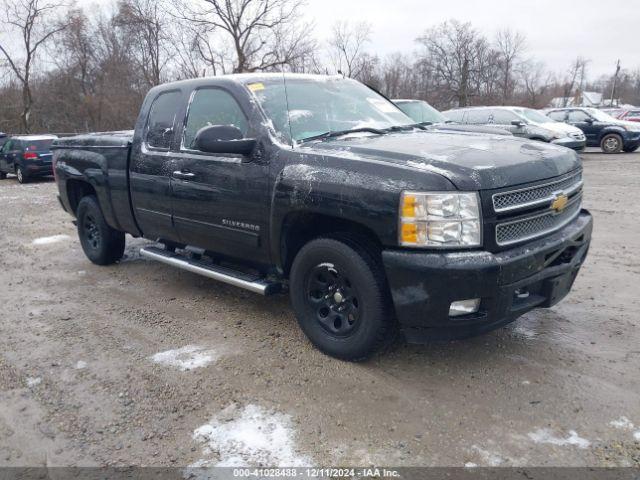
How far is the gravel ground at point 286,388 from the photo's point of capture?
2.76 meters

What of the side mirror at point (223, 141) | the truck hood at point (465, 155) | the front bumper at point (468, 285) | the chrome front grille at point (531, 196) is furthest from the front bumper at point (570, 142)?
the side mirror at point (223, 141)

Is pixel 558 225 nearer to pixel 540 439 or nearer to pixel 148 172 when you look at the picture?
pixel 540 439

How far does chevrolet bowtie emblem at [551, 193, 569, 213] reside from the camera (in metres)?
3.37

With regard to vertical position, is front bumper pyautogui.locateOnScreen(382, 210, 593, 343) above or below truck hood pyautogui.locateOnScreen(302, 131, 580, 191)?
below

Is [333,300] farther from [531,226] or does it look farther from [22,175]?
[22,175]

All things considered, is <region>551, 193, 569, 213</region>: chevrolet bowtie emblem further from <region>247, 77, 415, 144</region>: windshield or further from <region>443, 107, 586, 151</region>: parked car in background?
<region>443, 107, 586, 151</region>: parked car in background

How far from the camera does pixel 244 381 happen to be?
3.47 meters

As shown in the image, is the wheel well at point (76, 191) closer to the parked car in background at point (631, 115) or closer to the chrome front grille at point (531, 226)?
the chrome front grille at point (531, 226)

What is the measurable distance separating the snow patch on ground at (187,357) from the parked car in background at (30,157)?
14.9m

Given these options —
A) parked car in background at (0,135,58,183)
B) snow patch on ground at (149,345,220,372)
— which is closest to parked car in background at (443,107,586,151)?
snow patch on ground at (149,345,220,372)

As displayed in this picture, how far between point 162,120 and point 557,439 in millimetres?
4051

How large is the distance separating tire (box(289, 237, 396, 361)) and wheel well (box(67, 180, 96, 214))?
3718 millimetres

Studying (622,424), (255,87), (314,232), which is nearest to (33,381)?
(314,232)

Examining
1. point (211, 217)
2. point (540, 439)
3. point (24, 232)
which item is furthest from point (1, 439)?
point (24, 232)
